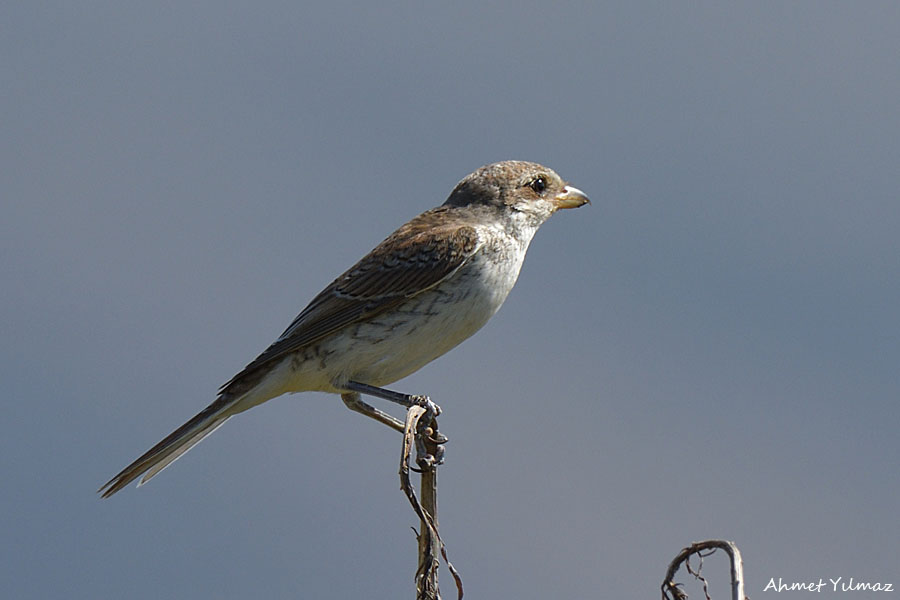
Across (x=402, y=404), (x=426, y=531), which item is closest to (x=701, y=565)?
(x=426, y=531)

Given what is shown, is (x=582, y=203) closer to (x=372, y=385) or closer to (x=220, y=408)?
(x=372, y=385)

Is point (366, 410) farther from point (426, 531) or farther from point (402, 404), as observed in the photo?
point (426, 531)

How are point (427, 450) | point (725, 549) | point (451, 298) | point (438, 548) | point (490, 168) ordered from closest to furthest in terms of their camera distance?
point (725, 549) → point (438, 548) → point (427, 450) → point (451, 298) → point (490, 168)

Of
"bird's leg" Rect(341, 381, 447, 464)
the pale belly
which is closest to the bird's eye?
the pale belly

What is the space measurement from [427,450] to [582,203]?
3133 mm

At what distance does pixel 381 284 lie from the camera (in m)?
6.07

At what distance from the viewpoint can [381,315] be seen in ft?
19.4

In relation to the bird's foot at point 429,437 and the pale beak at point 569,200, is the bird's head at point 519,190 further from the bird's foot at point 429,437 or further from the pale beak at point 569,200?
the bird's foot at point 429,437

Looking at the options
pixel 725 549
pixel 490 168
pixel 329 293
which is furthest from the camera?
pixel 490 168

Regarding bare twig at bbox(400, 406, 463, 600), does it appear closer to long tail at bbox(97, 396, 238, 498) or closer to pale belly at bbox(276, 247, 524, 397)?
pale belly at bbox(276, 247, 524, 397)

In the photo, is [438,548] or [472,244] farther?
[472,244]

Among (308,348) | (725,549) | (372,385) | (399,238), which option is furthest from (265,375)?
(725,549)

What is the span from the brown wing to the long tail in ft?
0.46

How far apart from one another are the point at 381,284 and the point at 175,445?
145cm
